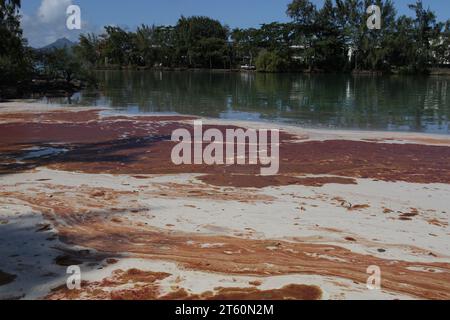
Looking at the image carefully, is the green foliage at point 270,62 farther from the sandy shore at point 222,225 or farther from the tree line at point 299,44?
the sandy shore at point 222,225

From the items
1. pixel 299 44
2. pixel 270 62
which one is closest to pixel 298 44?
pixel 299 44

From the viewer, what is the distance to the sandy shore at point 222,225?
538cm

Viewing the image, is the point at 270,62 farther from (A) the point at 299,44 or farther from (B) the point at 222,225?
(B) the point at 222,225

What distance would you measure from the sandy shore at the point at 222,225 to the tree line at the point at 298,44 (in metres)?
84.9

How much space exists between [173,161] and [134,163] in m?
1.00

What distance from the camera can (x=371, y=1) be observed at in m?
96.2

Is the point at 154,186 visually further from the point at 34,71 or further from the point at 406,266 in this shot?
the point at 34,71

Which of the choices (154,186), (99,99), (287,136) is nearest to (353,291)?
(154,186)

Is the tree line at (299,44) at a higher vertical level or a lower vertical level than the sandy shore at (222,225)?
higher

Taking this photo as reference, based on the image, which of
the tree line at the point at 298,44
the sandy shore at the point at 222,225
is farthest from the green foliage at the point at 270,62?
the sandy shore at the point at 222,225

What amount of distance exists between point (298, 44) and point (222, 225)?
320ft

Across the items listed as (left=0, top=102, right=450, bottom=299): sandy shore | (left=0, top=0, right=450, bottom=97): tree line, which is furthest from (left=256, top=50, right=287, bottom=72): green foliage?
(left=0, top=102, right=450, bottom=299): sandy shore

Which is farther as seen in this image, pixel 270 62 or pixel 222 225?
pixel 270 62

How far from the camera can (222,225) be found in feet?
24.5
